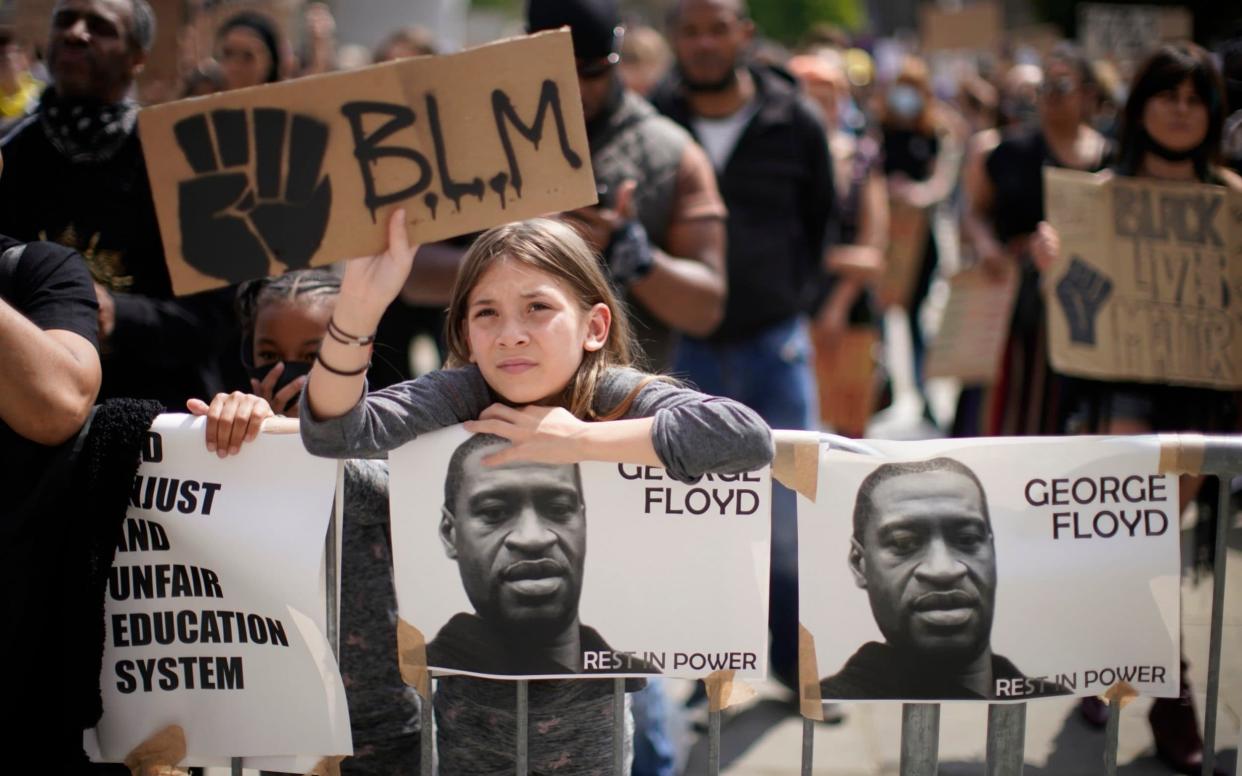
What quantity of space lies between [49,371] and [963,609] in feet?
5.58

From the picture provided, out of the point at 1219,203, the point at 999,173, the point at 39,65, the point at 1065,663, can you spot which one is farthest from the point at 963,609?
the point at 39,65

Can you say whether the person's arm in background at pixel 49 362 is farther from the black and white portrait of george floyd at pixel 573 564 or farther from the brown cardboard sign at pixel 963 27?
the brown cardboard sign at pixel 963 27

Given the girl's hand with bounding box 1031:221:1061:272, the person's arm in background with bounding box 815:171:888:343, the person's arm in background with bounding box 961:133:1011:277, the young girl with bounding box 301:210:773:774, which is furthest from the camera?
the person's arm in background with bounding box 815:171:888:343

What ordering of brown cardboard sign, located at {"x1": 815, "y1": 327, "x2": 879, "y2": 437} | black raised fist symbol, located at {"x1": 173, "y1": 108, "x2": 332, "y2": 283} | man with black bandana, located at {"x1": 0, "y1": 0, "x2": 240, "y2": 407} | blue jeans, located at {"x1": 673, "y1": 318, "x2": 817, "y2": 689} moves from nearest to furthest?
black raised fist symbol, located at {"x1": 173, "y1": 108, "x2": 332, "y2": 283} → man with black bandana, located at {"x1": 0, "y1": 0, "x2": 240, "y2": 407} → blue jeans, located at {"x1": 673, "y1": 318, "x2": 817, "y2": 689} → brown cardboard sign, located at {"x1": 815, "y1": 327, "x2": 879, "y2": 437}

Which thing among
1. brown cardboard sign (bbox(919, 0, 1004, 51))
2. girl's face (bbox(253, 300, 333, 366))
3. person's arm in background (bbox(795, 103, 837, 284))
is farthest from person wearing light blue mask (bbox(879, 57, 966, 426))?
brown cardboard sign (bbox(919, 0, 1004, 51))

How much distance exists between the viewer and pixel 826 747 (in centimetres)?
405

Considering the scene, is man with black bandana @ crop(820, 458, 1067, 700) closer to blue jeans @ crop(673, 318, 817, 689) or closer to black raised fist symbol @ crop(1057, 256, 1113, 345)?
black raised fist symbol @ crop(1057, 256, 1113, 345)

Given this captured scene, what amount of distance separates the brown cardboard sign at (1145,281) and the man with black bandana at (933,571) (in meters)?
1.79

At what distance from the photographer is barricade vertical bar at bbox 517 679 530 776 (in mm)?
2379

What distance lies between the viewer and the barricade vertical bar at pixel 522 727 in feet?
7.80

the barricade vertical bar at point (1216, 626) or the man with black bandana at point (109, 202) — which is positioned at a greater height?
the man with black bandana at point (109, 202)

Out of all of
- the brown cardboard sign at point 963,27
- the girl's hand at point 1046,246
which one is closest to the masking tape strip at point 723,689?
the girl's hand at point 1046,246

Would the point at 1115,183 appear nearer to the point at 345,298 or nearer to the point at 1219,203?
the point at 1219,203

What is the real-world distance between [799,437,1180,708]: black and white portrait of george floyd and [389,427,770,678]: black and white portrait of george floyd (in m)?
0.15
